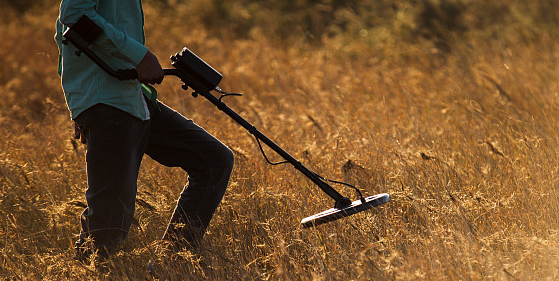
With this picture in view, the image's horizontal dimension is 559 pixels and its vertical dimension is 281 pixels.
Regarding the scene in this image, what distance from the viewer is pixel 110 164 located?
298cm

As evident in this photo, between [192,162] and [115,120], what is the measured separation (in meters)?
0.52

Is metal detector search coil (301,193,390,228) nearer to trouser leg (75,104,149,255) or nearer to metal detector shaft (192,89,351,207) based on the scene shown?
metal detector shaft (192,89,351,207)

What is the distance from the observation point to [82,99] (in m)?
2.96

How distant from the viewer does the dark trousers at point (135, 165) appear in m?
2.97

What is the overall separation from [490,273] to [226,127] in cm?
333

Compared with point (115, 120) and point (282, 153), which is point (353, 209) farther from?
point (115, 120)

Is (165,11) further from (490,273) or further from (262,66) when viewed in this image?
(490,273)

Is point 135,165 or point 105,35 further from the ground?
point 105,35

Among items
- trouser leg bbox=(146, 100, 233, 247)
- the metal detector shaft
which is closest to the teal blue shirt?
trouser leg bbox=(146, 100, 233, 247)

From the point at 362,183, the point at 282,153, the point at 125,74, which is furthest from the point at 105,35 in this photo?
the point at 362,183

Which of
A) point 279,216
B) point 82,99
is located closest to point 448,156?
point 279,216

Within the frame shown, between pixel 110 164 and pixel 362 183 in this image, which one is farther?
pixel 362 183

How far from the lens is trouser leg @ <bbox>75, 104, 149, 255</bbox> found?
296 centimetres

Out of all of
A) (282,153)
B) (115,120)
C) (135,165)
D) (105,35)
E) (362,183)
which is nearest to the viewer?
(105,35)
